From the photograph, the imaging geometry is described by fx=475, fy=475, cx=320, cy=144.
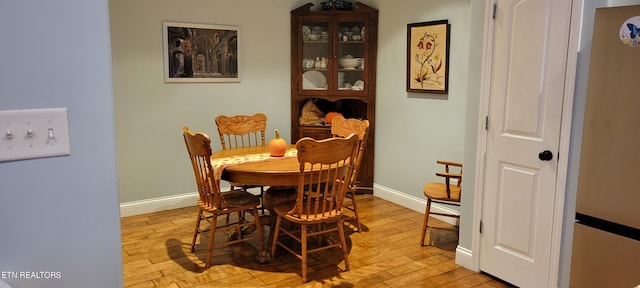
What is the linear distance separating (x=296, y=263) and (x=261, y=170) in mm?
763

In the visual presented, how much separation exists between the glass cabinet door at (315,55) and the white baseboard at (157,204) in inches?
67.1

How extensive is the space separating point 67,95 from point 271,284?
7.23 feet

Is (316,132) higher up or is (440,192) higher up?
(316,132)

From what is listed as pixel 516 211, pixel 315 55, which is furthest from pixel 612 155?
pixel 315 55

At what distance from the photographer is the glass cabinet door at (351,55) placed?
16.6 ft

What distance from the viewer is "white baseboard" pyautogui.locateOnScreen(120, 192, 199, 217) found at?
4.46m

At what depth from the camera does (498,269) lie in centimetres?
314

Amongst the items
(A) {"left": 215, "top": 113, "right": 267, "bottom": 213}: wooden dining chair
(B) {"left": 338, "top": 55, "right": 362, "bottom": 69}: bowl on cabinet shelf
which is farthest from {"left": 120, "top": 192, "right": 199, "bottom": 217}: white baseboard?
(B) {"left": 338, "top": 55, "right": 362, "bottom": 69}: bowl on cabinet shelf

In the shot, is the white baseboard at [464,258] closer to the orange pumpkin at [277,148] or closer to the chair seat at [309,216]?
the chair seat at [309,216]

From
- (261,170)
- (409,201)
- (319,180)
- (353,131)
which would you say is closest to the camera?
(319,180)

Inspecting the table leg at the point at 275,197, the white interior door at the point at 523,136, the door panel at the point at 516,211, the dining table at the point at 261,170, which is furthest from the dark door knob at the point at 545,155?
the table leg at the point at 275,197

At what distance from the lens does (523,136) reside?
9.46 ft

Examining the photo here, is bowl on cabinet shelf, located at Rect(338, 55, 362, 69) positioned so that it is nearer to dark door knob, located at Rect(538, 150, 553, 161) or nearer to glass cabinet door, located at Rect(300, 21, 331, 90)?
glass cabinet door, located at Rect(300, 21, 331, 90)

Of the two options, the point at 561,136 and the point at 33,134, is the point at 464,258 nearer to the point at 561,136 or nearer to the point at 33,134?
the point at 561,136
